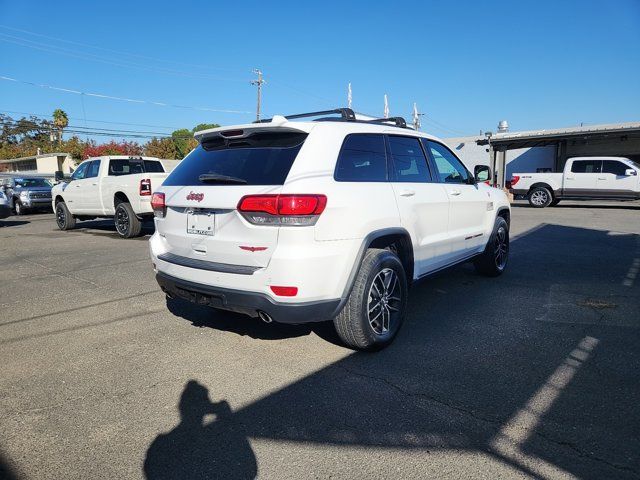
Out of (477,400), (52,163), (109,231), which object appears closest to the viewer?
(477,400)

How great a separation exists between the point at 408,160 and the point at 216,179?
187 centimetres

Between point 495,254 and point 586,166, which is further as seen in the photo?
point 586,166

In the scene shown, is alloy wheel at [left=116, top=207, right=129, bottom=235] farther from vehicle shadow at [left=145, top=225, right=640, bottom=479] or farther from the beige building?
the beige building

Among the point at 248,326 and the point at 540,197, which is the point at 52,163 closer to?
the point at 540,197

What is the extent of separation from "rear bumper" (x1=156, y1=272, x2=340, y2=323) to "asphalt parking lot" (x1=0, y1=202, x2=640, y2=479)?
0.47 meters

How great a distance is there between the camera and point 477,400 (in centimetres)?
294

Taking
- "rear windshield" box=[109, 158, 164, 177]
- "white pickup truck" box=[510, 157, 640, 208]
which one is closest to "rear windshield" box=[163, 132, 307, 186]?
"rear windshield" box=[109, 158, 164, 177]

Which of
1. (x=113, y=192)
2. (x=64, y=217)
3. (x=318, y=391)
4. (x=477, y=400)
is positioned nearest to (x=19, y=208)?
(x=64, y=217)

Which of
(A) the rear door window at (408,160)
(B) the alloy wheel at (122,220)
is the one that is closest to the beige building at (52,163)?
(B) the alloy wheel at (122,220)

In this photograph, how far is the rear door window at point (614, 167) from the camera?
17.8m

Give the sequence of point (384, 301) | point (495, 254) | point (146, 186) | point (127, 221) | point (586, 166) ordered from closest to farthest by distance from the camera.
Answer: point (384, 301) < point (495, 254) < point (146, 186) < point (127, 221) < point (586, 166)

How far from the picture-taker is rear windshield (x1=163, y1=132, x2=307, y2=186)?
326 cm

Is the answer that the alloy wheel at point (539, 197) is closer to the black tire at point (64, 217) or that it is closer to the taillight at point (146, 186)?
the taillight at point (146, 186)

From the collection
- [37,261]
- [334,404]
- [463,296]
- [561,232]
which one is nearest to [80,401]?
[334,404]
